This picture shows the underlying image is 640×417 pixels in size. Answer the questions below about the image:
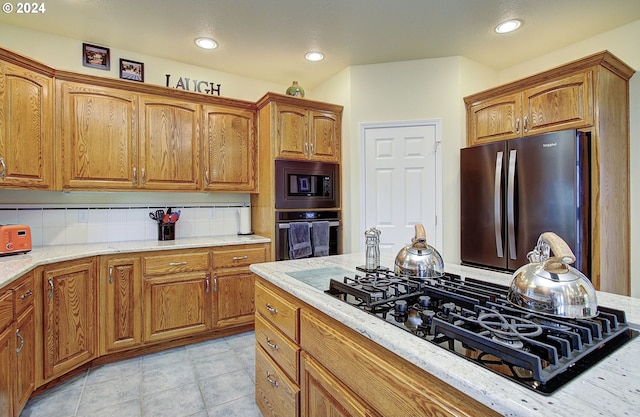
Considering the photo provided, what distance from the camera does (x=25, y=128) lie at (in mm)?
2232

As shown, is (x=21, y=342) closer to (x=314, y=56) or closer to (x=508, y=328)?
(x=508, y=328)

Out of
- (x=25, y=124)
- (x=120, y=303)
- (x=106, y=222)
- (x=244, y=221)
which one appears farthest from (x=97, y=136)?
(x=244, y=221)

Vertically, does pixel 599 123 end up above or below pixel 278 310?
above

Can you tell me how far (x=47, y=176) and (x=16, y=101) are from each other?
53cm

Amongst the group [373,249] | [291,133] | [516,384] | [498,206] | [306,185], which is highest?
[291,133]

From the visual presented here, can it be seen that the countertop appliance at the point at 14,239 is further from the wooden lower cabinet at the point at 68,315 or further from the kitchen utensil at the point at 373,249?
the kitchen utensil at the point at 373,249

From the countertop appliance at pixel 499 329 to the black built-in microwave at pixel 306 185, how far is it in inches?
76.2

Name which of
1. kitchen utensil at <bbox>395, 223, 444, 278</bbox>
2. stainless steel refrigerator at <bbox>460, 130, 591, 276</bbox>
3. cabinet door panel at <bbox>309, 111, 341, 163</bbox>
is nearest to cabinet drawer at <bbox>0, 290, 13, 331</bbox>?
kitchen utensil at <bbox>395, 223, 444, 278</bbox>

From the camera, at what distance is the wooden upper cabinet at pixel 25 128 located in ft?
6.95

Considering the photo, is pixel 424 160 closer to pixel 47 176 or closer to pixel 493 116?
pixel 493 116

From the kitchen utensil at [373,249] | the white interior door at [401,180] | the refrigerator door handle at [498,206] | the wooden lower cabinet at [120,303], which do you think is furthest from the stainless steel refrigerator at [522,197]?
the wooden lower cabinet at [120,303]

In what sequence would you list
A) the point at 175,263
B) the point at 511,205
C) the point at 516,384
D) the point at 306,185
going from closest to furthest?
the point at 516,384
the point at 511,205
the point at 175,263
the point at 306,185

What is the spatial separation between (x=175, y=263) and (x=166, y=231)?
0.45 meters

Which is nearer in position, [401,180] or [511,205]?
[511,205]
